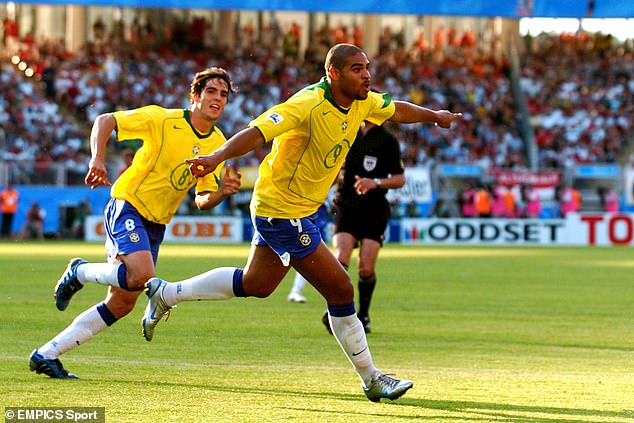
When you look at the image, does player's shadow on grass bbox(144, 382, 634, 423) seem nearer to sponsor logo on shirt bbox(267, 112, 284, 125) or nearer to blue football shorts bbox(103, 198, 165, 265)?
blue football shorts bbox(103, 198, 165, 265)

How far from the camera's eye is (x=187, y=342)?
37.0 ft

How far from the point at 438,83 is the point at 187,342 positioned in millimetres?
36258

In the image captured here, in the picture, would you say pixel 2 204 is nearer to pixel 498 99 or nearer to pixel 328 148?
pixel 498 99

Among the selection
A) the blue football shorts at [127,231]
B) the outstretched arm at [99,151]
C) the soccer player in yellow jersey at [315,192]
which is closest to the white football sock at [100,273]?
the blue football shorts at [127,231]

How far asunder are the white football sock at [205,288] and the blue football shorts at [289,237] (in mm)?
562

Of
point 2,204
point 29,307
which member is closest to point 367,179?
point 29,307

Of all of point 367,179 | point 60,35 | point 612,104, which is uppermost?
point 60,35

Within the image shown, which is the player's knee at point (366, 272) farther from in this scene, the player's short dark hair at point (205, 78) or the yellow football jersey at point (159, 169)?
the player's short dark hair at point (205, 78)

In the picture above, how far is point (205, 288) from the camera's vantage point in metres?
8.41

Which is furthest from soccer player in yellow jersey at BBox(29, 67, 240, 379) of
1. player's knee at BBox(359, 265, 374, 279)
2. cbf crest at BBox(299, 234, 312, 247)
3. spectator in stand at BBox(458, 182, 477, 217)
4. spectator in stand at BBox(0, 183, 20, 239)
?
spectator in stand at BBox(458, 182, 477, 217)

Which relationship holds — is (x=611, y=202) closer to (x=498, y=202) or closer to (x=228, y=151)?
(x=498, y=202)

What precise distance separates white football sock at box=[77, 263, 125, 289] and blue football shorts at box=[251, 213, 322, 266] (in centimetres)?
135

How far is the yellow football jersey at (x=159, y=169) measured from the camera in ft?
29.5

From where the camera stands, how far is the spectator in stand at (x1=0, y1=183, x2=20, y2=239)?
35906mm
